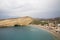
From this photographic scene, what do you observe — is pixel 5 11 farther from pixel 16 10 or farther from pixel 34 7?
pixel 34 7

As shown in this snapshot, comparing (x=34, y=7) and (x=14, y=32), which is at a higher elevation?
(x=34, y=7)

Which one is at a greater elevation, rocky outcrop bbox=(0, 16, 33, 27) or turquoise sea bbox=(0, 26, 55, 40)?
rocky outcrop bbox=(0, 16, 33, 27)

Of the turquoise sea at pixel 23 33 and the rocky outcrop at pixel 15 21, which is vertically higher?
the rocky outcrop at pixel 15 21

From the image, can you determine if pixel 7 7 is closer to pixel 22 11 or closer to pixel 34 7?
pixel 22 11

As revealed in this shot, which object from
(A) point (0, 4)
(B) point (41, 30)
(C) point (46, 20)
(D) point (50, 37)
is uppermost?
(A) point (0, 4)

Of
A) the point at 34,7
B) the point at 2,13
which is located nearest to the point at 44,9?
the point at 34,7

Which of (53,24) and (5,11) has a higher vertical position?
(5,11)

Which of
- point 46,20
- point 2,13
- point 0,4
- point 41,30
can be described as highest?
point 0,4

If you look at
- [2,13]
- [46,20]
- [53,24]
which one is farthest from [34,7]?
[2,13]

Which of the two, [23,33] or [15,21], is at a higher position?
[15,21]
